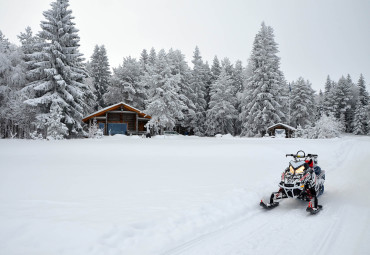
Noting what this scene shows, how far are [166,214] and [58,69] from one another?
26.9 m

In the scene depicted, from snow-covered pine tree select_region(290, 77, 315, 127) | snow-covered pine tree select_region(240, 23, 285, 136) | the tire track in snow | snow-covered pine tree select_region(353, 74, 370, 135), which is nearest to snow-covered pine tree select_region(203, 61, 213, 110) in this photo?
snow-covered pine tree select_region(240, 23, 285, 136)

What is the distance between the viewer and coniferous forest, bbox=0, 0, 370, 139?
26.7m

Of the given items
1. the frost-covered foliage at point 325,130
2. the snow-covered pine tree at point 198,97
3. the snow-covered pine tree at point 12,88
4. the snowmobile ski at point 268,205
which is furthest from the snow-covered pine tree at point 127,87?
the snowmobile ski at point 268,205

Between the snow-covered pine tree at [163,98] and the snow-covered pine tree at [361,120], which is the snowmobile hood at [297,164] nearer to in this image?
Result: the snow-covered pine tree at [163,98]

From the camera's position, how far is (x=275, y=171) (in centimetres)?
1184

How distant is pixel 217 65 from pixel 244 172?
1733 inches

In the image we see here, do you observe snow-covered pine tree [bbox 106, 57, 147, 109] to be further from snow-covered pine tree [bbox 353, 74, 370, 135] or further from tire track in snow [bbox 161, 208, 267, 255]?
snow-covered pine tree [bbox 353, 74, 370, 135]

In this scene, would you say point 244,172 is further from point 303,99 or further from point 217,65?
point 303,99

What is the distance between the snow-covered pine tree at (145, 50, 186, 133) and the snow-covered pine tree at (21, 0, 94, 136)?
11.0 meters

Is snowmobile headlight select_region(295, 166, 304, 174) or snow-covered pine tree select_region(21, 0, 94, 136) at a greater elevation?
snow-covered pine tree select_region(21, 0, 94, 136)

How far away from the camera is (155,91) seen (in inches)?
1515

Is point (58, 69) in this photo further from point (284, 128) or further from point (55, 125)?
point (284, 128)

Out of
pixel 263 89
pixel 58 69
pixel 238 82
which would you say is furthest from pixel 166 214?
pixel 238 82

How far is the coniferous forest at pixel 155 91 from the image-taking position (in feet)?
87.7
